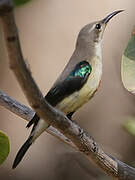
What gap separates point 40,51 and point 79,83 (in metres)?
1.38

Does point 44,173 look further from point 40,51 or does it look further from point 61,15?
point 61,15

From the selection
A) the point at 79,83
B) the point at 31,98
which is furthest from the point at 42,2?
the point at 31,98

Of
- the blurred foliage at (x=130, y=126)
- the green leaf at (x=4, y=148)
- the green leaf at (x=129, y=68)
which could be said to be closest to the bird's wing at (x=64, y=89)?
the blurred foliage at (x=130, y=126)

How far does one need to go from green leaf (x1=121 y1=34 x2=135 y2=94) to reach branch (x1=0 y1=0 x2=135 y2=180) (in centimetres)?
21

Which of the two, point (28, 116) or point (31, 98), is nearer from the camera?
point (31, 98)

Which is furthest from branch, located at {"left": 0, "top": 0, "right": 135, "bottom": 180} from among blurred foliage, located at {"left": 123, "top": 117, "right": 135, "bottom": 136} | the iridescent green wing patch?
the iridescent green wing patch

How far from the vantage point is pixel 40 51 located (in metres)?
3.19

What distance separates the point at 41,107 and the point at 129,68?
1.50 feet

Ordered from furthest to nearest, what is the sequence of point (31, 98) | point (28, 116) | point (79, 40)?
point (79, 40) → point (28, 116) → point (31, 98)

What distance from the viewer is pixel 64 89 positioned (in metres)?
1.82

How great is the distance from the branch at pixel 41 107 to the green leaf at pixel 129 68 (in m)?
0.21

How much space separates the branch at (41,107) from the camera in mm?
769

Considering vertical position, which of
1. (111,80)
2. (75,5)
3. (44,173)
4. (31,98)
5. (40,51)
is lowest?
(44,173)

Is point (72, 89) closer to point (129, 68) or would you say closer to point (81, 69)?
point (81, 69)
